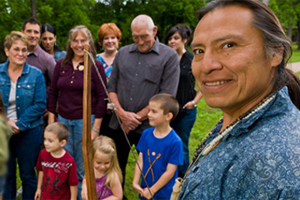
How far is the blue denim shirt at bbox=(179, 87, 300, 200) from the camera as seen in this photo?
2.64 feet

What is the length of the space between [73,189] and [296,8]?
3674 centimetres

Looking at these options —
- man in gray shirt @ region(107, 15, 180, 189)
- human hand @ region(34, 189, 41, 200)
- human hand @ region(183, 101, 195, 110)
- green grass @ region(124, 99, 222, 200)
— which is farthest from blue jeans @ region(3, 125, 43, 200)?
human hand @ region(183, 101, 195, 110)

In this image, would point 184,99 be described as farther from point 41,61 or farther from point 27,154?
point 27,154

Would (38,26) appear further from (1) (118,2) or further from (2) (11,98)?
(1) (118,2)

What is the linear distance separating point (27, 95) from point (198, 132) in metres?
4.24

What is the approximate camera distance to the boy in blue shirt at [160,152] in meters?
2.74

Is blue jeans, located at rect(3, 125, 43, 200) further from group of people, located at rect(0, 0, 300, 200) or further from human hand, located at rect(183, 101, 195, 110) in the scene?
human hand, located at rect(183, 101, 195, 110)

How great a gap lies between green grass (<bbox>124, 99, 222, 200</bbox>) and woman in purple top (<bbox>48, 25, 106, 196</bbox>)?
36.2 inches

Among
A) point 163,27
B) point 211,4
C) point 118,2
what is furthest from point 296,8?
point 211,4

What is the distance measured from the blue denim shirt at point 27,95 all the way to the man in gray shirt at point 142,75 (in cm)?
87

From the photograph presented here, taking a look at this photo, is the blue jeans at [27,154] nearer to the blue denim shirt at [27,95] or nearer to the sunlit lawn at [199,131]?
the blue denim shirt at [27,95]

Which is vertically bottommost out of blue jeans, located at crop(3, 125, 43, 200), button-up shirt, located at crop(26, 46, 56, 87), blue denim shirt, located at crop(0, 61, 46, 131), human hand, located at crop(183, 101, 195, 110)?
blue jeans, located at crop(3, 125, 43, 200)

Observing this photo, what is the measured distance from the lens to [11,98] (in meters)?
3.25

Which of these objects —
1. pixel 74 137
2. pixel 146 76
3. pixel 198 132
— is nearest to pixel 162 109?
pixel 146 76
